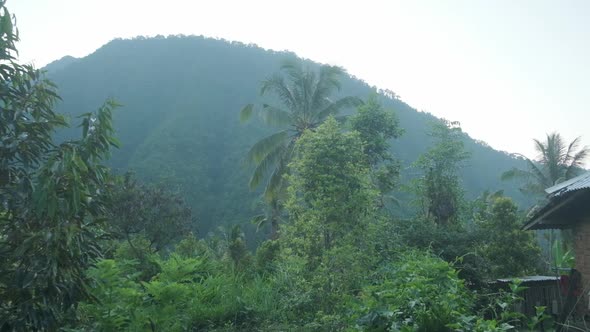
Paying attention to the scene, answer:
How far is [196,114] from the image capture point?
4519cm

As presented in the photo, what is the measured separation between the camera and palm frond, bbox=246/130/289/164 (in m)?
19.9

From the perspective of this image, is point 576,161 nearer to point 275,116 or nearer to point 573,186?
point 275,116

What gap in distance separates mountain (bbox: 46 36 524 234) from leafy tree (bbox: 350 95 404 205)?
11542mm

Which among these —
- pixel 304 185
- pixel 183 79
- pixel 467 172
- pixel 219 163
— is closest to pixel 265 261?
pixel 304 185

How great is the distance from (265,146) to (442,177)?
7.01 m

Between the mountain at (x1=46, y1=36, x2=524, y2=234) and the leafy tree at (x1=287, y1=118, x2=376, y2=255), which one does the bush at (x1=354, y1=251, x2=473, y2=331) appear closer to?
the leafy tree at (x1=287, y1=118, x2=376, y2=255)

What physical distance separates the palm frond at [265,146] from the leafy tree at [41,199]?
1512cm

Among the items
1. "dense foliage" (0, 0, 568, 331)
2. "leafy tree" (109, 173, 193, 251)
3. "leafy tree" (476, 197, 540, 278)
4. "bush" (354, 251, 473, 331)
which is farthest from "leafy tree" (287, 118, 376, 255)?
"leafy tree" (109, 173, 193, 251)

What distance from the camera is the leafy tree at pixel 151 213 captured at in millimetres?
17406

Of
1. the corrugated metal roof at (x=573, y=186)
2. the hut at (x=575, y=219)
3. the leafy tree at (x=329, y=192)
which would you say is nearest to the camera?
the corrugated metal roof at (x=573, y=186)

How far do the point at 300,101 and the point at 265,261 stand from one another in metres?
8.72

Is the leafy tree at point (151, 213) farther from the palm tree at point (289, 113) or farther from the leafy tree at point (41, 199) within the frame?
the leafy tree at point (41, 199)

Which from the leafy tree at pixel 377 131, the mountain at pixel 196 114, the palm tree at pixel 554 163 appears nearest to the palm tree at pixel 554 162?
the palm tree at pixel 554 163

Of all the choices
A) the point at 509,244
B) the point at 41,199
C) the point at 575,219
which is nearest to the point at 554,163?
the point at 509,244
